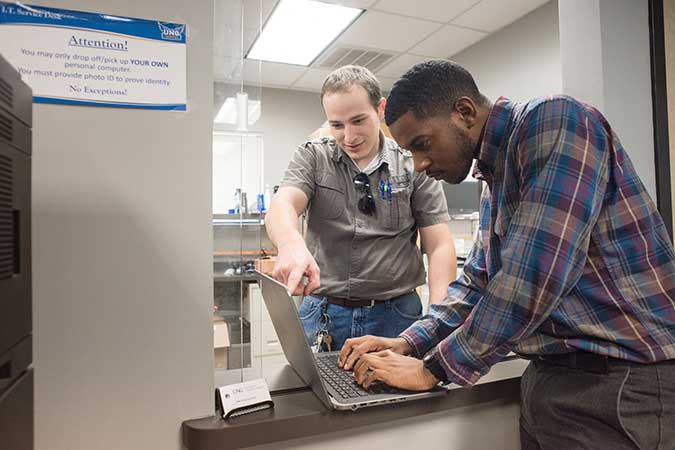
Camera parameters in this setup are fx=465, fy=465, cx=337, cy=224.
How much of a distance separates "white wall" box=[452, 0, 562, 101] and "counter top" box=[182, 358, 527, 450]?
2943mm

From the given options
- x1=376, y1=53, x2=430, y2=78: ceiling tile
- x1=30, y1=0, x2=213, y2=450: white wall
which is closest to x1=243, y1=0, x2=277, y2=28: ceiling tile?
x1=30, y1=0, x2=213, y2=450: white wall

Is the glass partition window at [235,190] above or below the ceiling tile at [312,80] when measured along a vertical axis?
below

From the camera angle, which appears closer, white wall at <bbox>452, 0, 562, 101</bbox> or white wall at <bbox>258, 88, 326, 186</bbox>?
white wall at <bbox>452, 0, 562, 101</bbox>

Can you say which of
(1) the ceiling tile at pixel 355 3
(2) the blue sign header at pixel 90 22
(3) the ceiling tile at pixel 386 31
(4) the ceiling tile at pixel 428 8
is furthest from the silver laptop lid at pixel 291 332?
(3) the ceiling tile at pixel 386 31

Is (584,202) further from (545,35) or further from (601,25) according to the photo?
(545,35)

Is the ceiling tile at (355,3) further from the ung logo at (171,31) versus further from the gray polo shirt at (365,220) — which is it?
the ung logo at (171,31)

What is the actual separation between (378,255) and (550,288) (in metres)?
0.71

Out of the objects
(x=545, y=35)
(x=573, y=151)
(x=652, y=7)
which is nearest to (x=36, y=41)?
(x=573, y=151)

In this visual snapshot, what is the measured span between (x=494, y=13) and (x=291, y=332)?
10.7ft

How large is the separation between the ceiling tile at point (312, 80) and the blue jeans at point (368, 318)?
347 centimetres

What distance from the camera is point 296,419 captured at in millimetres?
755

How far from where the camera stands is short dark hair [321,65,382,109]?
4.44ft

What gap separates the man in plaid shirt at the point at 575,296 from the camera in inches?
28.1

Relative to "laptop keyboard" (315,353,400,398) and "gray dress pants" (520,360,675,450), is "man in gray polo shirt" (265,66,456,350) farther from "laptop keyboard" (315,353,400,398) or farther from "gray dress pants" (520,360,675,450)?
"gray dress pants" (520,360,675,450)
